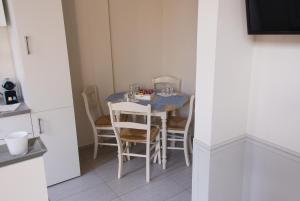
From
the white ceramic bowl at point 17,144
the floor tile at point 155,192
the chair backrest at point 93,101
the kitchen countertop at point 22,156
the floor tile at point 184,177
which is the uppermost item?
the white ceramic bowl at point 17,144

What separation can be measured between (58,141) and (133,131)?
30.0 inches

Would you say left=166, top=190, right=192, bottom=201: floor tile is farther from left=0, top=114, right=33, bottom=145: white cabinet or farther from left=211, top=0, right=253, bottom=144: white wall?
left=0, top=114, right=33, bottom=145: white cabinet

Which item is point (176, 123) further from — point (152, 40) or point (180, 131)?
point (152, 40)

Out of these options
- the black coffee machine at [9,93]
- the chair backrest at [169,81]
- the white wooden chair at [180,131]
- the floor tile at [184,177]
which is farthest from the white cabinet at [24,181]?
the chair backrest at [169,81]

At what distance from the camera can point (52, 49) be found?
229 cm

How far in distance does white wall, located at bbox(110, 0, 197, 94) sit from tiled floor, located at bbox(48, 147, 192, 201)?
1.07 metres

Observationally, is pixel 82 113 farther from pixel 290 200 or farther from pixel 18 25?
pixel 290 200

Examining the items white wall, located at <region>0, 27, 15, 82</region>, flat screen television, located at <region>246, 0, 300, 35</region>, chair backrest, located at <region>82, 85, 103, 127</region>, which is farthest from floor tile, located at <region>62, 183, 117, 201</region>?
flat screen television, located at <region>246, 0, 300, 35</region>

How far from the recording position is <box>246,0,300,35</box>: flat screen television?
123 cm

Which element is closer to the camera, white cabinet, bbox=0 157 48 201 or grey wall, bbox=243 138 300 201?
white cabinet, bbox=0 157 48 201

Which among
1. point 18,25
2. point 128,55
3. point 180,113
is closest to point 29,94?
point 18,25

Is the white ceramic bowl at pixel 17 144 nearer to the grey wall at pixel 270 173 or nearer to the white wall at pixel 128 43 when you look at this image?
the grey wall at pixel 270 173

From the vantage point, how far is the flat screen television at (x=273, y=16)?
4.05ft

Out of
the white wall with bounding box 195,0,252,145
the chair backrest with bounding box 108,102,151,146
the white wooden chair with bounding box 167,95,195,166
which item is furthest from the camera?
the white wooden chair with bounding box 167,95,195,166
